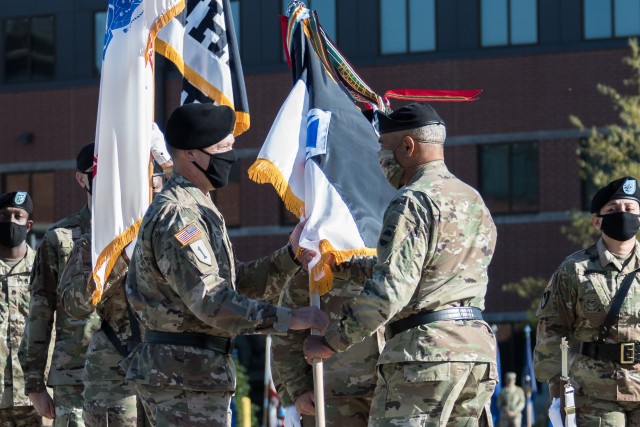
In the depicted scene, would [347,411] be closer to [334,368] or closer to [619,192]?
[334,368]

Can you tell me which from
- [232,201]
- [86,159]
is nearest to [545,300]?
[86,159]

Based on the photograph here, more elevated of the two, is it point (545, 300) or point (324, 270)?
point (324, 270)

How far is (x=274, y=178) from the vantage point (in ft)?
27.5

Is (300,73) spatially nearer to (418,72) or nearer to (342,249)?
(342,249)

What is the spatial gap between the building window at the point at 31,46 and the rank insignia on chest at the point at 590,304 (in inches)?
1175

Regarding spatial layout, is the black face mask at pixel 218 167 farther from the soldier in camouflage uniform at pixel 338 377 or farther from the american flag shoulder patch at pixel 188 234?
the soldier in camouflage uniform at pixel 338 377

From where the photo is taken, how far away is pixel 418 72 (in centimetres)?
3516

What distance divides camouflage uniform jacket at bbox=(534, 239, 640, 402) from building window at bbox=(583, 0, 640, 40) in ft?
82.8

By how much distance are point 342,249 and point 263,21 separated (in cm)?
2827

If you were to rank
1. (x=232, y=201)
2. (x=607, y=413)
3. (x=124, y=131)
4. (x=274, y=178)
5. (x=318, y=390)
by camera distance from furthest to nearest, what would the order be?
(x=232, y=201) < (x=607, y=413) < (x=124, y=131) < (x=274, y=178) < (x=318, y=390)

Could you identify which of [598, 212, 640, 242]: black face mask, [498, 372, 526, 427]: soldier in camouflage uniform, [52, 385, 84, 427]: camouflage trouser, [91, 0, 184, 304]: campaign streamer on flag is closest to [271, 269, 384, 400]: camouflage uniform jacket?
[91, 0, 184, 304]: campaign streamer on flag

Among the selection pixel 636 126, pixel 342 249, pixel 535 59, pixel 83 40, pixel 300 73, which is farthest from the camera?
pixel 83 40

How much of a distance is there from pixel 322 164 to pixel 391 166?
1.00 metres

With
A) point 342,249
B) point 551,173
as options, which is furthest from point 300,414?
point 551,173
